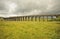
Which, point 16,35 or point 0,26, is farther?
point 0,26

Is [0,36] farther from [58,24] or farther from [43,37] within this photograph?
[58,24]

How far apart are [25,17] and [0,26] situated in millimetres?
5374

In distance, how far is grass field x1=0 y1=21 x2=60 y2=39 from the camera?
53.0 ft

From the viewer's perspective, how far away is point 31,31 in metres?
17.4

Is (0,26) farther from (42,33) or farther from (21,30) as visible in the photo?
(42,33)

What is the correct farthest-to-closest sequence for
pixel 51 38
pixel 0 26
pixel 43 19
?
pixel 43 19 → pixel 0 26 → pixel 51 38

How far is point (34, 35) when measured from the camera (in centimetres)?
1645

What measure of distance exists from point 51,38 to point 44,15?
635cm

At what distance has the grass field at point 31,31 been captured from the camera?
1614 cm

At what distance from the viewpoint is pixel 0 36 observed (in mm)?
16500

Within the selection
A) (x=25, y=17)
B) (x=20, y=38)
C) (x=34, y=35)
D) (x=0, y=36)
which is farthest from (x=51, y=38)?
(x=25, y=17)

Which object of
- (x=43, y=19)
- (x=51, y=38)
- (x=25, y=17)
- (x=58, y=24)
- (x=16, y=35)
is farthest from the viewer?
(x=25, y=17)

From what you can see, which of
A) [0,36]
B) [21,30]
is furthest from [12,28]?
[0,36]

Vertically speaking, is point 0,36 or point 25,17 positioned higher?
point 25,17
